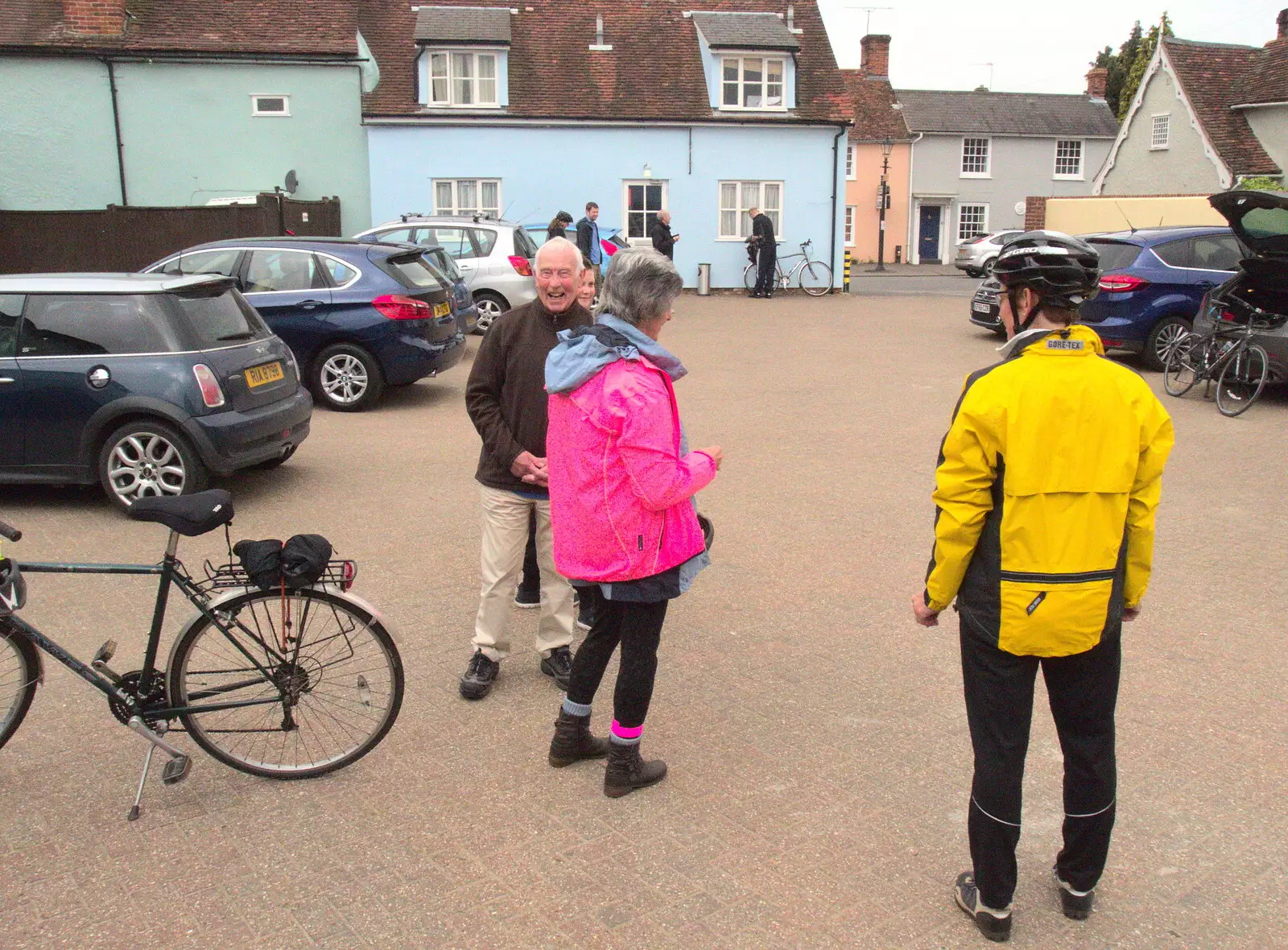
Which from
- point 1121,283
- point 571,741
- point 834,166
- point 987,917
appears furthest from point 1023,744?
point 834,166

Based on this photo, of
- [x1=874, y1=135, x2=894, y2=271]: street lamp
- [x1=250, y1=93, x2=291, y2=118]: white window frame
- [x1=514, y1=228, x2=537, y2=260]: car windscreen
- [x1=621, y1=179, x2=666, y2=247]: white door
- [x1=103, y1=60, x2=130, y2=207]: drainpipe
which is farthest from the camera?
[x1=874, y1=135, x2=894, y2=271]: street lamp

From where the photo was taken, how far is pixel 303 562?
3.63 metres

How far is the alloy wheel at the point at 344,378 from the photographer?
11406mm

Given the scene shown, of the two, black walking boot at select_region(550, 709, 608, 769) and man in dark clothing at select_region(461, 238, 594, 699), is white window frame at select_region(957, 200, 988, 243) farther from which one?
black walking boot at select_region(550, 709, 608, 769)

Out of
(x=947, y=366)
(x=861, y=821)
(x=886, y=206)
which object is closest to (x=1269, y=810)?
(x=861, y=821)

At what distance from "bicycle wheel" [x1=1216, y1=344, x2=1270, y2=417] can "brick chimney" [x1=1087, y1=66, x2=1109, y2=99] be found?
4770 centimetres

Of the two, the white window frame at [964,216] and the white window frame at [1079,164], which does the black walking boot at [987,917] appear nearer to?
the white window frame at [964,216]

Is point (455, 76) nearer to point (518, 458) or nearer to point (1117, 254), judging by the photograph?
point (1117, 254)

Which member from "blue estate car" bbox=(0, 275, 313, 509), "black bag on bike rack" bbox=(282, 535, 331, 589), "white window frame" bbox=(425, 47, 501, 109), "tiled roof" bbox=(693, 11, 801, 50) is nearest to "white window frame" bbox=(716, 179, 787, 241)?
"tiled roof" bbox=(693, 11, 801, 50)

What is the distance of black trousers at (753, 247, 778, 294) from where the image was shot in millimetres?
26312

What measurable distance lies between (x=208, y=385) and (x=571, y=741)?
4605mm

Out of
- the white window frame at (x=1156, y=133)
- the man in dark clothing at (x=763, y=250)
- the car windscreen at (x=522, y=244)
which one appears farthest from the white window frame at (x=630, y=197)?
the white window frame at (x=1156, y=133)

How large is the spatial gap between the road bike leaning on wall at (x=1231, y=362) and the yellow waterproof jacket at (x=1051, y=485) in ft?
30.7

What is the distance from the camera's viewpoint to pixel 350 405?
11.5 meters
